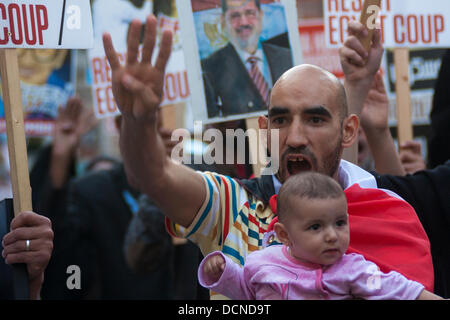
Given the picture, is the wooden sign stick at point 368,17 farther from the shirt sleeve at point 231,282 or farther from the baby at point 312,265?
the shirt sleeve at point 231,282

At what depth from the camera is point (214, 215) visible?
7.91 feet

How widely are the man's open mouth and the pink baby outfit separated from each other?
0.45 m


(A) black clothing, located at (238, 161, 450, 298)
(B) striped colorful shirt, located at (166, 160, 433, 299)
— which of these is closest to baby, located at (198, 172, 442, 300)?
(B) striped colorful shirt, located at (166, 160, 433, 299)

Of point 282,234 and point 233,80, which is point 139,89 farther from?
point 233,80

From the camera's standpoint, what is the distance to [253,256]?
2170 mm

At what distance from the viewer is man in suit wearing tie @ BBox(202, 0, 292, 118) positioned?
11.5ft

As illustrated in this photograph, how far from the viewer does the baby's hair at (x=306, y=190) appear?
6.77 ft

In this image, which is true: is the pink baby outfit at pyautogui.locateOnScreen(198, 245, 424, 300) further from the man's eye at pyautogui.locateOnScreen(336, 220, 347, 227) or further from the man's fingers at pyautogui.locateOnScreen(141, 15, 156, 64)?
the man's fingers at pyautogui.locateOnScreen(141, 15, 156, 64)

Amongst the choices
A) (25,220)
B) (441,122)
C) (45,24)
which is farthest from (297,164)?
(441,122)

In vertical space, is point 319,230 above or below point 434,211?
above

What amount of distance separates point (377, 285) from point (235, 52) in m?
1.88

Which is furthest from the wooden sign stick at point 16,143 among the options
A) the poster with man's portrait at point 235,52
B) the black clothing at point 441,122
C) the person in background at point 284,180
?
the black clothing at point 441,122

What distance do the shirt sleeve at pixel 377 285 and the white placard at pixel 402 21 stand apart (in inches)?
83.3
